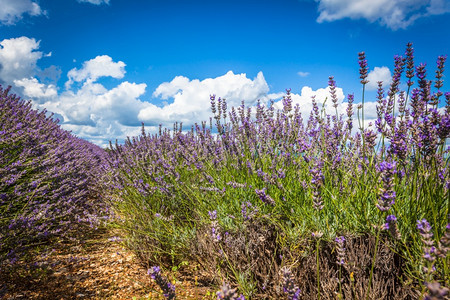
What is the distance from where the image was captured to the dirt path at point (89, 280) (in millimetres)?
2156

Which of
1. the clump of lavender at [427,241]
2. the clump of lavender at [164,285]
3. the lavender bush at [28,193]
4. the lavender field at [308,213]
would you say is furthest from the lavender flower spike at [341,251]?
the lavender bush at [28,193]

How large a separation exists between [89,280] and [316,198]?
2.27 m

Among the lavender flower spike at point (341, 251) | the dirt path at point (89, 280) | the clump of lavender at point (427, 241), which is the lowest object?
the dirt path at point (89, 280)

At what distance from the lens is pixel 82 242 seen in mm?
3203

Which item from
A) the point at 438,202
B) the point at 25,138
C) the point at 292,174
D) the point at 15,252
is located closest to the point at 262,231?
the point at 292,174

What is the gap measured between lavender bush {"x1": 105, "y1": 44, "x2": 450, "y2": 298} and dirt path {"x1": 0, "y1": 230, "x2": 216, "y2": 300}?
0.72 ft

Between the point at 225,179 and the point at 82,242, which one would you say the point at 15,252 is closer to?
the point at 82,242

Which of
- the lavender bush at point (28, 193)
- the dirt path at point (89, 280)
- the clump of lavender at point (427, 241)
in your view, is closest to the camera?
the clump of lavender at point (427, 241)

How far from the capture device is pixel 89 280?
2.42m

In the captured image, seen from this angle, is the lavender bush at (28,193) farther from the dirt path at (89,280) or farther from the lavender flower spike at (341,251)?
the lavender flower spike at (341,251)

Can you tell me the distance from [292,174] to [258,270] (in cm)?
101

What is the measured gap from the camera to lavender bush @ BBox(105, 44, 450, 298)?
1.46 m

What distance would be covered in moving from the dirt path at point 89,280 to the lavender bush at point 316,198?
218 mm

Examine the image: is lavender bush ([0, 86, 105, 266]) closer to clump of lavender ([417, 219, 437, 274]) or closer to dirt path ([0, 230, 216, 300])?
dirt path ([0, 230, 216, 300])
